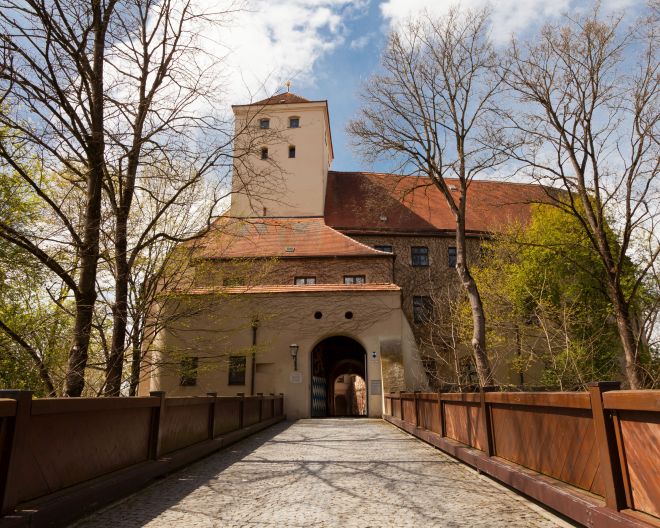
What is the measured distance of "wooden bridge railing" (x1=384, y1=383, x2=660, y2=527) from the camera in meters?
2.79

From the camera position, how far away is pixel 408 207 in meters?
31.0

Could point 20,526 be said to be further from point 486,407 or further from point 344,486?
point 486,407

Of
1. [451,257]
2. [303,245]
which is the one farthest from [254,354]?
[451,257]

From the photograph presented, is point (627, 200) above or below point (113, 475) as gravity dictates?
above

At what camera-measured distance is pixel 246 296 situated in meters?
19.8

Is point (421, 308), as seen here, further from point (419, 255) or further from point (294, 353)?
point (294, 353)

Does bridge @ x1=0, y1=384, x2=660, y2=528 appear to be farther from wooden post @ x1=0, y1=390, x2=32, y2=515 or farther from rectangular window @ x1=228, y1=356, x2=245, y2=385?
rectangular window @ x1=228, y1=356, x2=245, y2=385

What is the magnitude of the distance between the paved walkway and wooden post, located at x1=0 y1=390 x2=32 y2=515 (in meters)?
0.81

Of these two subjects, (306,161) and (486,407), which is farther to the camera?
(306,161)

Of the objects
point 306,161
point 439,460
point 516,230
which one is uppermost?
point 306,161

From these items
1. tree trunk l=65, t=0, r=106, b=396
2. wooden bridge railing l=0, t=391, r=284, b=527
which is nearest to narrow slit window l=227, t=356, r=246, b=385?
tree trunk l=65, t=0, r=106, b=396

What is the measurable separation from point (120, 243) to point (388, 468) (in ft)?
19.4

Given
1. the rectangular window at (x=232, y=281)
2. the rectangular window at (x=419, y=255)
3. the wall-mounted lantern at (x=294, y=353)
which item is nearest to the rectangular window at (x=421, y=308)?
the rectangular window at (x=419, y=255)

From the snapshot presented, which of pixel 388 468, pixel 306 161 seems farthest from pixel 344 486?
pixel 306 161
